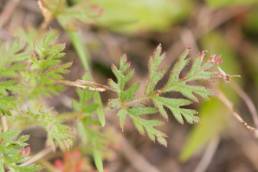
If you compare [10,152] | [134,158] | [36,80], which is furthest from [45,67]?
[134,158]

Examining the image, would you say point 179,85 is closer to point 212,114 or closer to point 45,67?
point 45,67

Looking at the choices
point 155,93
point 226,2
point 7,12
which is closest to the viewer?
point 155,93

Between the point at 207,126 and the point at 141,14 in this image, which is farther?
the point at 141,14

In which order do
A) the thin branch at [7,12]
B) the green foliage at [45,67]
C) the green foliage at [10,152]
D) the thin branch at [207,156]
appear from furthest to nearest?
the thin branch at [207,156]
the thin branch at [7,12]
the green foliage at [45,67]
the green foliage at [10,152]

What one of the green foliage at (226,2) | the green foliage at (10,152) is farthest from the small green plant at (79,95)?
the green foliage at (226,2)

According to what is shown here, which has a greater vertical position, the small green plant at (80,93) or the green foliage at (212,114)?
the small green plant at (80,93)

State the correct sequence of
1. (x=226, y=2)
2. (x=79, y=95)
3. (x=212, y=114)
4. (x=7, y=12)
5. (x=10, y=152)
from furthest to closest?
(x=226, y=2) → (x=212, y=114) → (x=7, y=12) → (x=79, y=95) → (x=10, y=152)

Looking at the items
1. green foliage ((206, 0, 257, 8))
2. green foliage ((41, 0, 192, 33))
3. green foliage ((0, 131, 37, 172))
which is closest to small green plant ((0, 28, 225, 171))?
green foliage ((0, 131, 37, 172))

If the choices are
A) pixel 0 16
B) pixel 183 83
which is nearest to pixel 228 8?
pixel 0 16

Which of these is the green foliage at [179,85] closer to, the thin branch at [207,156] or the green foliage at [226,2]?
the thin branch at [207,156]
